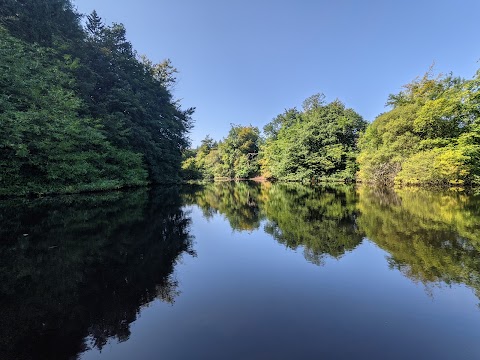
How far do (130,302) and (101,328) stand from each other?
18.6 inches

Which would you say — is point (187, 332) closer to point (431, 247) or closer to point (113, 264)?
point (113, 264)

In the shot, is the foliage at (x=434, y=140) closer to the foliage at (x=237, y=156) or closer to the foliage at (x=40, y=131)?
the foliage at (x=40, y=131)

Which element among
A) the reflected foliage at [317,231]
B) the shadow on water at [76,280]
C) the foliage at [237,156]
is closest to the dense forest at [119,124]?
the shadow on water at [76,280]

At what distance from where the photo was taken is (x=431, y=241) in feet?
16.8

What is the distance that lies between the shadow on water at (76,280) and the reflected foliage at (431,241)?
3.70m

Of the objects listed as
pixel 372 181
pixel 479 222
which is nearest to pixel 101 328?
pixel 479 222

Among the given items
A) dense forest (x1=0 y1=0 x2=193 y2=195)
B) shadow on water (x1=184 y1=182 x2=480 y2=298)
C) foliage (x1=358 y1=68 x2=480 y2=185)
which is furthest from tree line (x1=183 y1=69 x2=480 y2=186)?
dense forest (x1=0 y1=0 x2=193 y2=195)

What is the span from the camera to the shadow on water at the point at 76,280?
7.63ft

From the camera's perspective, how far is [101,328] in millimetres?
2469

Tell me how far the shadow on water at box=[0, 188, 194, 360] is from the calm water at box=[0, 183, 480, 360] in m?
0.02

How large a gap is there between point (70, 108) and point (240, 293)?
51.4 feet

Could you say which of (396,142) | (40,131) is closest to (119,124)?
(40,131)

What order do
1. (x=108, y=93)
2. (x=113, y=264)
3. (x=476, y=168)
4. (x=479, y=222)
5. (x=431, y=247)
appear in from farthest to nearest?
(x=108, y=93)
(x=476, y=168)
(x=479, y=222)
(x=431, y=247)
(x=113, y=264)

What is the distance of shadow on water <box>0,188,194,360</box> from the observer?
2.33 metres
